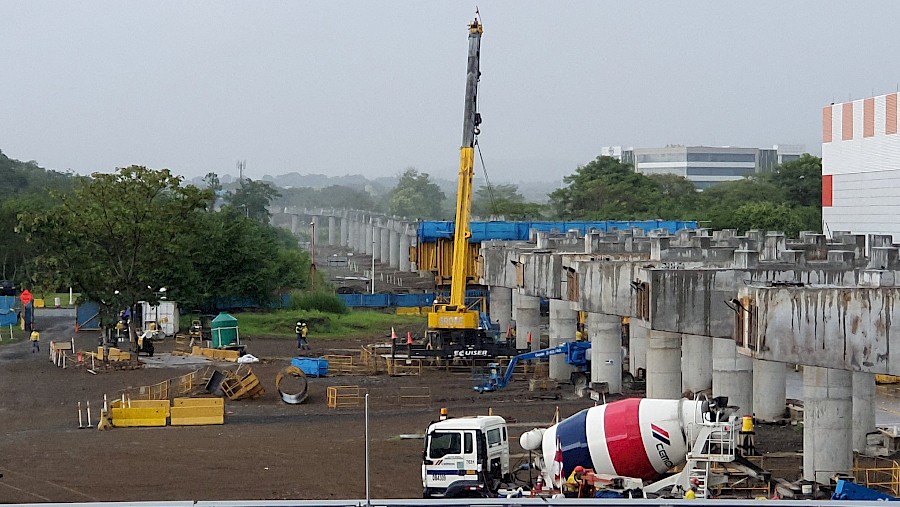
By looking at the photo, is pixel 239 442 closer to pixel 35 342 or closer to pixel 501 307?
Result: pixel 35 342

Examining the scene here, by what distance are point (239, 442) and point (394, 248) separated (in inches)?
4144

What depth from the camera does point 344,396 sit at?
48.8m

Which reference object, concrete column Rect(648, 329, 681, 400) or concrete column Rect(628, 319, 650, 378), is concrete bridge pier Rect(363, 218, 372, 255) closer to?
concrete column Rect(628, 319, 650, 378)

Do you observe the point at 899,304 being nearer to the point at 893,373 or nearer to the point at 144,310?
the point at 893,373

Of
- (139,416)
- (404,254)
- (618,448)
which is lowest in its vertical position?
(139,416)

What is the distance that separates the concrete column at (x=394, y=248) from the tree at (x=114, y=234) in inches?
2627

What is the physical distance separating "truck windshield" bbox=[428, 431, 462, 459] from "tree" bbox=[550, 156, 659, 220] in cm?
11088

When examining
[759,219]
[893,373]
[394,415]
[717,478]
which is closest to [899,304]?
[893,373]

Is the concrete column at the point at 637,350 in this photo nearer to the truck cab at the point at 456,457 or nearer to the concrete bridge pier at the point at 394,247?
the truck cab at the point at 456,457

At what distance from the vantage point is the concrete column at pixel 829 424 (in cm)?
2988

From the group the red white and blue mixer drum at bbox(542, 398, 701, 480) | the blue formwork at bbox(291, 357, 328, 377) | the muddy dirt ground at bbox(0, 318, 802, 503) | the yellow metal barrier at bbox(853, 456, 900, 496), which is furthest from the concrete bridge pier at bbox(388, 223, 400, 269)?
the red white and blue mixer drum at bbox(542, 398, 701, 480)

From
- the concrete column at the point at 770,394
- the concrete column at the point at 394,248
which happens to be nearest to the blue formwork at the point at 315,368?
the concrete column at the point at 770,394

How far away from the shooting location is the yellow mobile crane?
6103cm

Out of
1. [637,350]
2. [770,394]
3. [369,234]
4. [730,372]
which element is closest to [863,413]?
[730,372]
